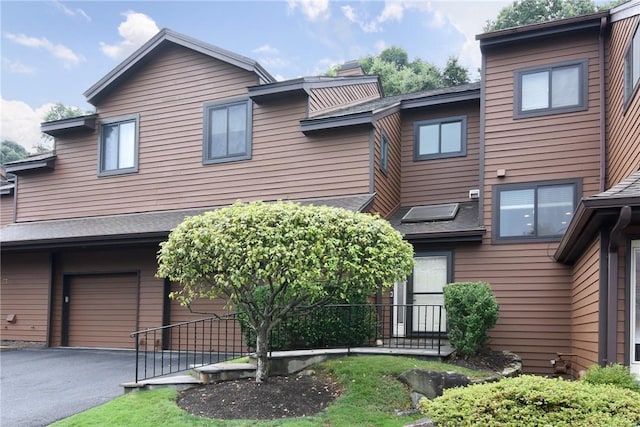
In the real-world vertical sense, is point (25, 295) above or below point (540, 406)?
below

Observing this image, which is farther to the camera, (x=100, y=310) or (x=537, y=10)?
(x=537, y=10)

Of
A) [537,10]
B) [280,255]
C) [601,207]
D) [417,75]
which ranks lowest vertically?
[280,255]

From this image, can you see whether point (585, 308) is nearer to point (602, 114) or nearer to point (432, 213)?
point (602, 114)

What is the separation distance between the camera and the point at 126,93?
13812 mm

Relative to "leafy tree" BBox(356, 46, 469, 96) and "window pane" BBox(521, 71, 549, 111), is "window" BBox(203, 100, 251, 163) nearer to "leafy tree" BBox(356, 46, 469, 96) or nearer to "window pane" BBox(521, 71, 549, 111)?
"window pane" BBox(521, 71, 549, 111)

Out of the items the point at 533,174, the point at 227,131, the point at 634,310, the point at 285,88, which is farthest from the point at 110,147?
the point at 634,310

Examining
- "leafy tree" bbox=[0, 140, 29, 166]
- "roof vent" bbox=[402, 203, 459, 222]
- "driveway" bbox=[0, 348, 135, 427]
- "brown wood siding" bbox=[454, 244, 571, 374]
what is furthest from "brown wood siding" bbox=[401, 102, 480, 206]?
"leafy tree" bbox=[0, 140, 29, 166]

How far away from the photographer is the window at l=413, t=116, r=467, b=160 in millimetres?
12398

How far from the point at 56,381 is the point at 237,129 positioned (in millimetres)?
6785

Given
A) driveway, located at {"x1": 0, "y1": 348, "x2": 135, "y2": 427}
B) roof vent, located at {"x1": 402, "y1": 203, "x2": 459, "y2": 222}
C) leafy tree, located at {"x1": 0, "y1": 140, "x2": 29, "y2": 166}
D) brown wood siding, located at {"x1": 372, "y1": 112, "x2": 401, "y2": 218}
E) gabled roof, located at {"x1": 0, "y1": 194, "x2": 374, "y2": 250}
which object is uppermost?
leafy tree, located at {"x1": 0, "y1": 140, "x2": 29, "y2": 166}

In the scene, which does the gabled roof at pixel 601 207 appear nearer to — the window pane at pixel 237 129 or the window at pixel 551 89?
the window at pixel 551 89

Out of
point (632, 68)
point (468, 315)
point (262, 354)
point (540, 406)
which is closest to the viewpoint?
point (540, 406)

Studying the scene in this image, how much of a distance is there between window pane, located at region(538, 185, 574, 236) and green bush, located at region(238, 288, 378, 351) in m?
4.00

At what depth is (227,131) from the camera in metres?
12.6
